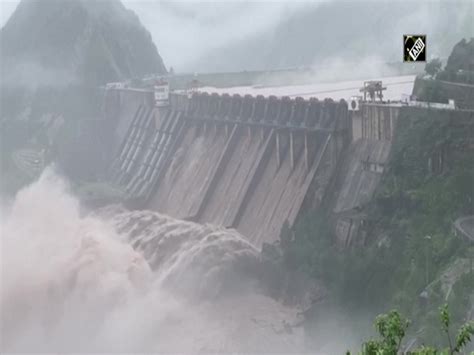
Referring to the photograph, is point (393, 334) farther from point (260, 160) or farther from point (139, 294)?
point (260, 160)

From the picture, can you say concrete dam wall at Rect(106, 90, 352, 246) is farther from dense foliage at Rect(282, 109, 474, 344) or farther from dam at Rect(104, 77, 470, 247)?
dense foliage at Rect(282, 109, 474, 344)

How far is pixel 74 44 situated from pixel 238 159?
42083 millimetres

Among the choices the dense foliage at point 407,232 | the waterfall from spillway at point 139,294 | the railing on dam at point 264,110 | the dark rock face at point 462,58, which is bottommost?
the waterfall from spillway at point 139,294

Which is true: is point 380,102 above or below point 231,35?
below

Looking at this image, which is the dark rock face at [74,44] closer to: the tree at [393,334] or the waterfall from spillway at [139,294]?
the waterfall from spillway at [139,294]

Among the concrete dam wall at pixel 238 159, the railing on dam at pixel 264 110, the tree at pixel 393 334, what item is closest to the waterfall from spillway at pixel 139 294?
the concrete dam wall at pixel 238 159

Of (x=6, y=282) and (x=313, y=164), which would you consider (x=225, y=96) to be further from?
(x=6, y=282)

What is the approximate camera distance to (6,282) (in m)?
46.3

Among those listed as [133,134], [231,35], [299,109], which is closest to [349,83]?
[133,134]

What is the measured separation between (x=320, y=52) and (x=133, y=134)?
40680 millimetres

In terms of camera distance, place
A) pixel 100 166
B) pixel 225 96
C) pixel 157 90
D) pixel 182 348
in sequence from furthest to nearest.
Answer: pixel 100 166 → pixel 157 90 → pixel 225 96 → pixel 182 348

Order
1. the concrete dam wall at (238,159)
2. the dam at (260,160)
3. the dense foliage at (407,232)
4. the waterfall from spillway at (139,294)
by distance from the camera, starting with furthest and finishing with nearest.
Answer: the concrete dam wall at (238,159), the dam at (260,160), the waterfall from spillway at (139,294), the dense foliage at (407,232)

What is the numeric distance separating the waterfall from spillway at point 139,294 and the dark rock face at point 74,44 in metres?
36.0

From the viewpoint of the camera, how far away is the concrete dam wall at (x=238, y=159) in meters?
48.6
